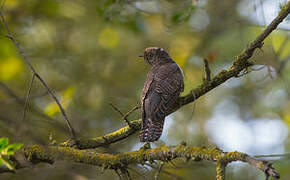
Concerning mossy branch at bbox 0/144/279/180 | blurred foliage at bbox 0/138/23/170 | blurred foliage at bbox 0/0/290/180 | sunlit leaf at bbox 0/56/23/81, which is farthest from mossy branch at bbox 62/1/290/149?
sunlit leaf at bbox 0/56/23/81

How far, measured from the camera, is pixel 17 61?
762 centimetres

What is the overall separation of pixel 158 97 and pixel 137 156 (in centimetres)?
175

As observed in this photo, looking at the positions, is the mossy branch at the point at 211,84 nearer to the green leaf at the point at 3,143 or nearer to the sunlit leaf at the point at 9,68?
the green leaf at the point at 3,143

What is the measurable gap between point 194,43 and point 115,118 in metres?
2.35

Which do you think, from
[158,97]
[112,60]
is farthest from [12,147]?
[112,60]

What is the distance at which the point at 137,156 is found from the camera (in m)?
3.20

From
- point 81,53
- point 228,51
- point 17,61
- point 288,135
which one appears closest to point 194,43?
point 228,51

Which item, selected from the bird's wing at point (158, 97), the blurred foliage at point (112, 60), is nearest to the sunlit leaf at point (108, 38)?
the blurred foliage at point (112, 60)

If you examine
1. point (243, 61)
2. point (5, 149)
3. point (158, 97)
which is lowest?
point (5, 149)

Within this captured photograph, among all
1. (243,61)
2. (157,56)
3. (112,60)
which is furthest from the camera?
(112,60)

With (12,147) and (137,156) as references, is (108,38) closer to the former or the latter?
(137,156)

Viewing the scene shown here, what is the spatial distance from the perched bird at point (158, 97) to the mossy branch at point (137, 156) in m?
0.85

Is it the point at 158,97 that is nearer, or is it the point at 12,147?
the point at 12,147

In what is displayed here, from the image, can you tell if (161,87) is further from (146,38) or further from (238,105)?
(238,105)
